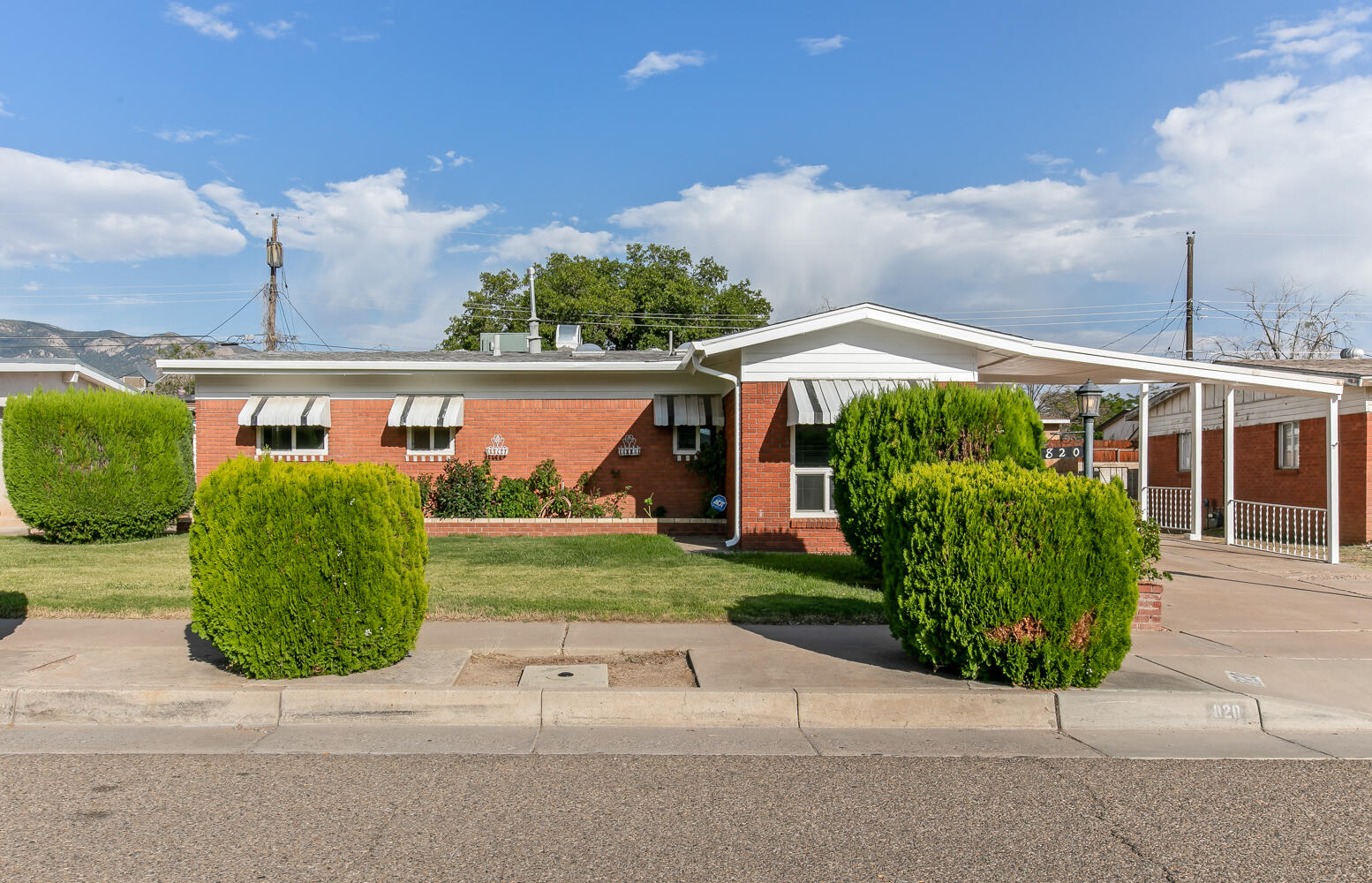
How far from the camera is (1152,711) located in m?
6.05

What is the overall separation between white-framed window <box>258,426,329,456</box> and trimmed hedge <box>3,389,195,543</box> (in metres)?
1.98

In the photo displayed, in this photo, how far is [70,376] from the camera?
22.3m

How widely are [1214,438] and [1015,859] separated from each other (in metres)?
21.5

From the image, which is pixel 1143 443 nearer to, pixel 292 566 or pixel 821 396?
pixel 821 396

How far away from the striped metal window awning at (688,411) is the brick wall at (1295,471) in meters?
11.5

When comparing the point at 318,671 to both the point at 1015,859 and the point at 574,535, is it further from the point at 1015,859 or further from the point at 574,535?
the point at 574,535

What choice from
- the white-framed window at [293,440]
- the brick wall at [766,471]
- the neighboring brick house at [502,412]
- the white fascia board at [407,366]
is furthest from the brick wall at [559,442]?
the brick wall at [766,471]

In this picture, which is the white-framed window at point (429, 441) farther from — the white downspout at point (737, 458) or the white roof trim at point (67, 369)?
the white roof trim at point (67, 369)

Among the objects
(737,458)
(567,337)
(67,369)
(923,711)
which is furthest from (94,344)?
(923,711)

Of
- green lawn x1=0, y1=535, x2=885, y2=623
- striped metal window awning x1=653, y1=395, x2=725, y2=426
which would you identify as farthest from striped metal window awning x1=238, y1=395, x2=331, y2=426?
striped metal window awning x1=653, y1=395, x2=725, y2=426

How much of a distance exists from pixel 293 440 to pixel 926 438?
1189 cm

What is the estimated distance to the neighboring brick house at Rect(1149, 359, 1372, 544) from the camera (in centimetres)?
1655

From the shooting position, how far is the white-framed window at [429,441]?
16656 millimetres

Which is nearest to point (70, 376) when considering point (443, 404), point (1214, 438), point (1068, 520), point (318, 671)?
point (443, 404)
